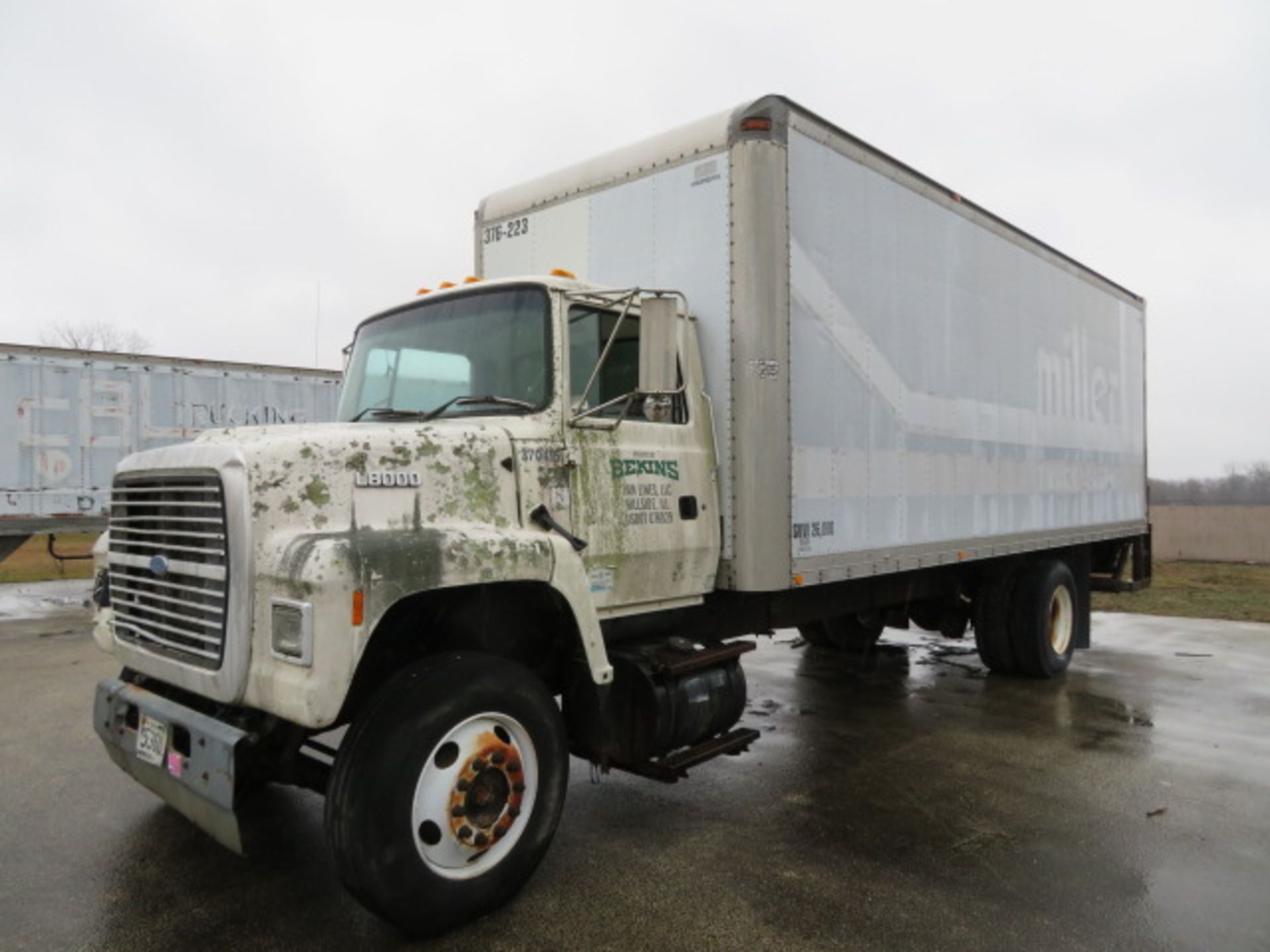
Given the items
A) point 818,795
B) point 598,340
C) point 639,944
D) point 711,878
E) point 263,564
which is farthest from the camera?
point 818,795

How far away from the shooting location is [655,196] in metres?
5.05

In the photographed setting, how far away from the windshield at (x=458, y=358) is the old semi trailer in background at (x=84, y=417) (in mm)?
7230

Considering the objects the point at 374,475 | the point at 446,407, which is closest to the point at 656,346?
the point at 446,407

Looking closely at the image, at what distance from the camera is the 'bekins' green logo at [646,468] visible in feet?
13.8

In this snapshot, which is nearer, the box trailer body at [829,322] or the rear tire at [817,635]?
the box trailer body at [829,322]

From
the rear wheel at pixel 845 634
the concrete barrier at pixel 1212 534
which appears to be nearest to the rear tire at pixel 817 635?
the rear wheel at pixel 845 634

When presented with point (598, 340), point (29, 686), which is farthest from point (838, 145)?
point (29, 686)

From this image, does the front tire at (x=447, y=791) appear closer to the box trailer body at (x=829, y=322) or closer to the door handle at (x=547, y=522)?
the door handle at (x=547, y=522)

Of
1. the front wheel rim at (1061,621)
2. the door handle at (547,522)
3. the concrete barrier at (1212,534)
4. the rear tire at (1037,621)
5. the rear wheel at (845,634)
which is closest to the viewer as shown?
the door handle at (547,522)

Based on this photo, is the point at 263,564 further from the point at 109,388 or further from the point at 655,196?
the point at 109,388

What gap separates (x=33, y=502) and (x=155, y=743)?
407 inches

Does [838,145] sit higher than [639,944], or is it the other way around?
[838,145]

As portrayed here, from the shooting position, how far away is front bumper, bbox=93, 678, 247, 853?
3.10 metres

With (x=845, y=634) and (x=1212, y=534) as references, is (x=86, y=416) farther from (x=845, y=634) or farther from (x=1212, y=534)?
(x=1212, y=534)
